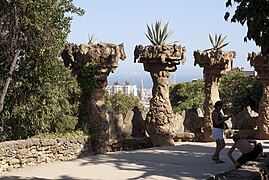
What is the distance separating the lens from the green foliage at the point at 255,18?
30.6ft

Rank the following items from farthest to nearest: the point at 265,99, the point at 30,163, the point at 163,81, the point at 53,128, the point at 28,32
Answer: the point at 265,99
the point at 163,81
the point at 53,128
the point at 28,32
the point at 30,163

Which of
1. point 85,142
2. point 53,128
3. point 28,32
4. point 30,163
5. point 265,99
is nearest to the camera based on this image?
point 30,163

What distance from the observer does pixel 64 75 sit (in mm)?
14633

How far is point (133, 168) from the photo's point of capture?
1116 centimetres

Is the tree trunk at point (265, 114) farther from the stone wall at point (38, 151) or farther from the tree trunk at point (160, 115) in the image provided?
the stone wall at point (38, 151)

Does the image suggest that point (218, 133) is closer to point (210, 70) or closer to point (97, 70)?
point (97, 70)

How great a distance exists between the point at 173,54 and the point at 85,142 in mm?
4656

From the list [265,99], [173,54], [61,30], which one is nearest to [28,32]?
[61,30]

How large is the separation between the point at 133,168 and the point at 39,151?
271 cm

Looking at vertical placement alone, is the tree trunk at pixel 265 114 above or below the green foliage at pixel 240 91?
below

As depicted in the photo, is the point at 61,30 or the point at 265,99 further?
the point at 265,99

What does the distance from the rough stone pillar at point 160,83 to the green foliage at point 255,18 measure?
6.58 m

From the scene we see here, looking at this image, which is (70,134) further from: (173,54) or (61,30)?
(173,54)

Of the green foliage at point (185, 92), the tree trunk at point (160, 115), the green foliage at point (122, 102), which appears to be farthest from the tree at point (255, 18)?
the green foliage at point (122, 102)
